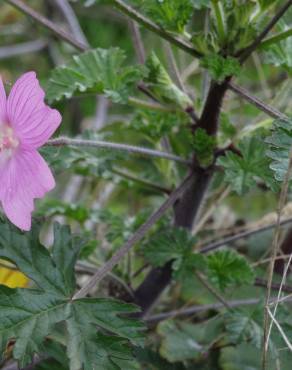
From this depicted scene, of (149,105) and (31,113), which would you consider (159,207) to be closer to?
(149,105)

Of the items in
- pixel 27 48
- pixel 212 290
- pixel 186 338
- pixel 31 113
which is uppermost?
pixel 27 48

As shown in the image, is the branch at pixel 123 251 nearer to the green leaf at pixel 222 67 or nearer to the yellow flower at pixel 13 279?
the green leaf at pixel 222 67

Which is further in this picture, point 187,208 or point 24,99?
point 187,208

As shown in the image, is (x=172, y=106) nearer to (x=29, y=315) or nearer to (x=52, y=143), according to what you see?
(x=52, y=143)

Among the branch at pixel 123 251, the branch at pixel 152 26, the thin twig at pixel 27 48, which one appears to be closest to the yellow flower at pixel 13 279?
the branch at pixel 123 251

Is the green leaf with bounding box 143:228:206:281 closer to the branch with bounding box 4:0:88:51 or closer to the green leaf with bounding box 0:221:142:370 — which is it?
the green leaf with bounding box 0:221:142:370

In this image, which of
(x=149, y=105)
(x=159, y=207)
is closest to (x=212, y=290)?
(x=159, y=207)

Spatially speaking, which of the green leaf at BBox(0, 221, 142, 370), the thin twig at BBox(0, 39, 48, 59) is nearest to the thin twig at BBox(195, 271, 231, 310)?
the green leaf at BBox(0, 221, 142, 370)
